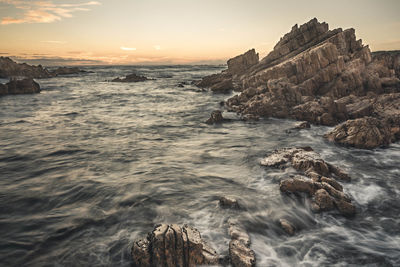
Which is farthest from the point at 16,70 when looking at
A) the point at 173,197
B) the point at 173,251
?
the point at 173,251

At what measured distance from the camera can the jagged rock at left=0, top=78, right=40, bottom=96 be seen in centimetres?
3089

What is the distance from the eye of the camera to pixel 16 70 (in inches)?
2307

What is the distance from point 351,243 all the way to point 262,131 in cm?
953

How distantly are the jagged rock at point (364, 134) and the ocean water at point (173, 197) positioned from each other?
1.57 feet

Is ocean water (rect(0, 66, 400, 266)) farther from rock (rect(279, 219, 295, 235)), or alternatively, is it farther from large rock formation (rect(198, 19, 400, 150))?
large rock formation (rect(198, 19, 400, 150))

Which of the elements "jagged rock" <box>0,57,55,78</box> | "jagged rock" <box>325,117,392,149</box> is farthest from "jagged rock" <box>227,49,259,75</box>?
"jagged rock" <box>0,57,55,78</box>

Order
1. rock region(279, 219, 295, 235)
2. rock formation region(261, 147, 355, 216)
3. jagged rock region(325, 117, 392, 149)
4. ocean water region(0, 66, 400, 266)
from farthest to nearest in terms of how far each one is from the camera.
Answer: jagged rock region(325, 117, 392, 149) → rock formation region(261, 147, 355, 216) → rock region(279, 219, 295, 235) → ocean water region(0, 66, 400, 266)

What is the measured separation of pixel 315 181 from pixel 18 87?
39.2 metres

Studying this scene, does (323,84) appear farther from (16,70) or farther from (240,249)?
(16,70)

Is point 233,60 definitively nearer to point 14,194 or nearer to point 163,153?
point 163,153

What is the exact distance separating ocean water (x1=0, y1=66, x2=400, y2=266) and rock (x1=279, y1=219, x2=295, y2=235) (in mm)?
128

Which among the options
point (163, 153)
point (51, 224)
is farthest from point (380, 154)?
point (51, 224)

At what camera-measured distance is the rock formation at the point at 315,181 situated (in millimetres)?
6102

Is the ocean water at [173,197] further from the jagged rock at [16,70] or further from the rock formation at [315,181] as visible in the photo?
the jagged rock at [16,70]
